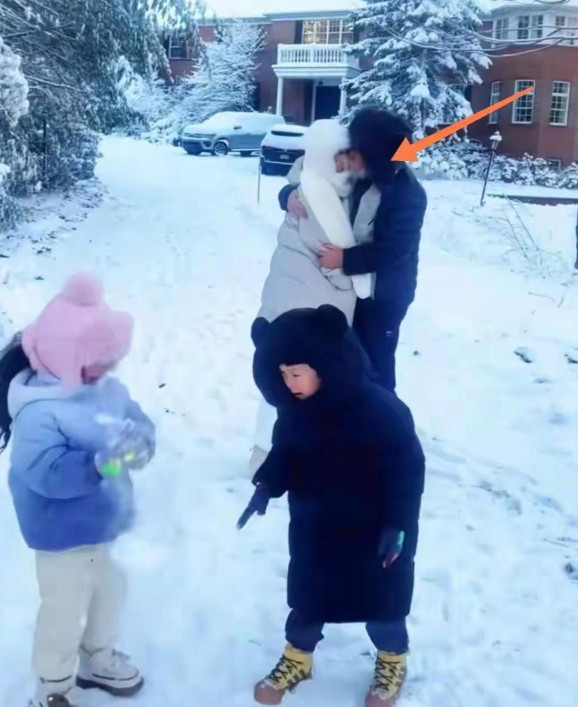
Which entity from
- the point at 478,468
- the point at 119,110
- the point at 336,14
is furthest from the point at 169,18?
the point at 336,14

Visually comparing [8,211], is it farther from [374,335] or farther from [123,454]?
[123,454]

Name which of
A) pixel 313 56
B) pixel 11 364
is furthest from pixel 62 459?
pixel 313 56

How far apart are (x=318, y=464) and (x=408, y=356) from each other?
4704 mm

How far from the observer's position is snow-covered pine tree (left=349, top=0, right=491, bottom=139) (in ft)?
75.7

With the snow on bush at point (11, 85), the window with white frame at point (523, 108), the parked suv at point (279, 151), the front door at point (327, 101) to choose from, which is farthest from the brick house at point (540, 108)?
the snow on bush at point (11, 85)

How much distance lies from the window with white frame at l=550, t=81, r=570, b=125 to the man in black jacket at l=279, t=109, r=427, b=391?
29.5 m

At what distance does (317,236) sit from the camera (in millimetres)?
3928

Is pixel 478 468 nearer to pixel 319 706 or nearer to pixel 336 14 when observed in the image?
pixel 319 706

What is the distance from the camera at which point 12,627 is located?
11.0 ft

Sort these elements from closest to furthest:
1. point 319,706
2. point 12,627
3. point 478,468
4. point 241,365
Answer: point 319,706 → point 12,627 → point 478,468 → point 241,365

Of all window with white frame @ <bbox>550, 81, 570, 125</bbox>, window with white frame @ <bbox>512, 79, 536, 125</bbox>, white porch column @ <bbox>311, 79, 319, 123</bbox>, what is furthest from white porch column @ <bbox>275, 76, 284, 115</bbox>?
window with white frame @ <bbox>550, 81, 570, 125</bbox>

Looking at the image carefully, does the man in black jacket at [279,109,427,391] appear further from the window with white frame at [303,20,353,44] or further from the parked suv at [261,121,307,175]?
the window with white frame at [303,20,353,44]

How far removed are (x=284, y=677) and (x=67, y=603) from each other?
845mm

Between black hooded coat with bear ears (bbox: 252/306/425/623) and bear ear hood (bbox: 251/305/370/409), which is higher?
bear ear hood (bbox: 251/305/370/409)
